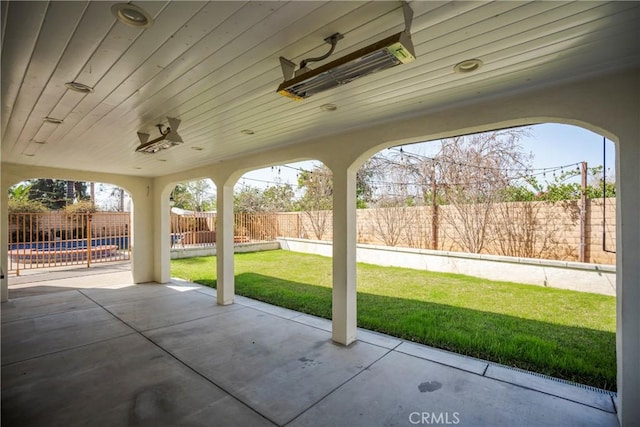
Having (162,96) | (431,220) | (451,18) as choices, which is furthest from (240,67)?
(431,220)

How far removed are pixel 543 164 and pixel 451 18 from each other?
7.71 meters

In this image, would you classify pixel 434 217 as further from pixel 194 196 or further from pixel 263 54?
pixel 194 196

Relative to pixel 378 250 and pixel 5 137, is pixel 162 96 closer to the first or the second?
pixel 5 137

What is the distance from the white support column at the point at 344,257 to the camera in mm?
3883

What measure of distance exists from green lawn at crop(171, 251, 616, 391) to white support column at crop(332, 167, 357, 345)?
75 cm

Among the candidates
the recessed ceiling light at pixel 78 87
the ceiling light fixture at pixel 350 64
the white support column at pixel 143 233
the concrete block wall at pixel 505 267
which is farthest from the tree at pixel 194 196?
the ceiling light fixture at pixel 350 64

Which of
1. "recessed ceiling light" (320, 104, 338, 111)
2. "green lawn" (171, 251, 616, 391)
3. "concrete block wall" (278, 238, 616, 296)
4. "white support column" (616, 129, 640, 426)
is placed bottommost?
"green lawn" (171, 251, 616, 391)

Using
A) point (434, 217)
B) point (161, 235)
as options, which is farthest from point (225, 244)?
point (434, 217)

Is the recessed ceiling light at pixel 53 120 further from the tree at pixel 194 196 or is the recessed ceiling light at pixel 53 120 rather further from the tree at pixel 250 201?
the tree at pixel 194 196

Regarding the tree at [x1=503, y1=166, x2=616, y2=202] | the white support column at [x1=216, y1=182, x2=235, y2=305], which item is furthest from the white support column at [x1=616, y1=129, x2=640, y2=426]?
the white support column at [x1=216, y1=182, x2=235, y2=305]

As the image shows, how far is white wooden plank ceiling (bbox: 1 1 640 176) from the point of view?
1572 mm

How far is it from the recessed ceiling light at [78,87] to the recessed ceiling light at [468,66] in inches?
111

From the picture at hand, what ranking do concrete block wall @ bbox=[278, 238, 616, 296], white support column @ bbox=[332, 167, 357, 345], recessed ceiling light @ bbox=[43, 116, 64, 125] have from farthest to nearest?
concrete block wall @ bbox=[278, 238, 616, 296] < white support column @ bbox=[332, 167, 357, 345] < recessed ceiling light @ bbox=[43, 116, 64, 125]

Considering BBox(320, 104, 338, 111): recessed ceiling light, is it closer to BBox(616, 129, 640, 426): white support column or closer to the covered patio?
the covered patio
